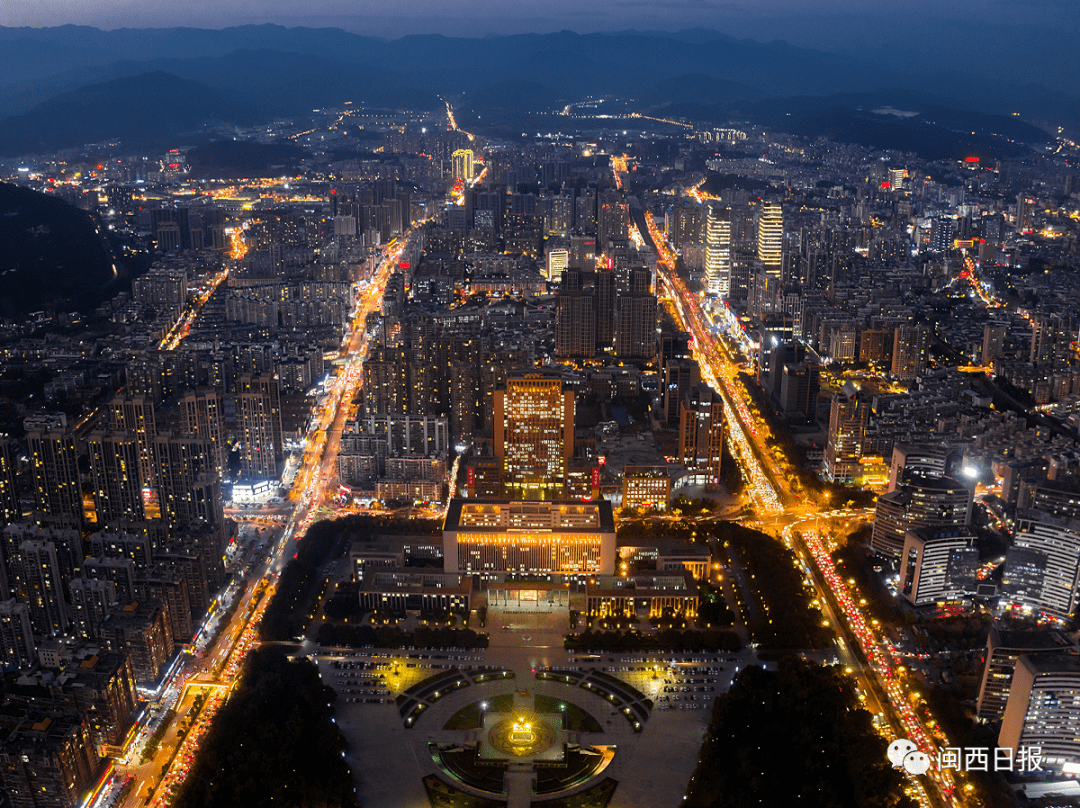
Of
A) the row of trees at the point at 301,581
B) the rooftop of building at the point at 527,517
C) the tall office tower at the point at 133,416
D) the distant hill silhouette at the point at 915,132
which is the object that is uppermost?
the distant hill silhouette at the point at 915,132

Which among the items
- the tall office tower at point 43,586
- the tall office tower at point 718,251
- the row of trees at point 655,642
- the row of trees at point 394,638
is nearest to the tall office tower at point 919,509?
the row of trees at point 655,642

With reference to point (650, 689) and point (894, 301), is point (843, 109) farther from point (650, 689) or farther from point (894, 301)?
point (650, 689)

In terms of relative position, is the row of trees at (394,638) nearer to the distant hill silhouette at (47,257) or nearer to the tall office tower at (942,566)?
the tall office tower at (942,566)

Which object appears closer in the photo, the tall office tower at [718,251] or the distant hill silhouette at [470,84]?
the tall office tower at [718,251]

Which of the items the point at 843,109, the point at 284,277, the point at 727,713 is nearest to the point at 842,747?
the point at 727,713

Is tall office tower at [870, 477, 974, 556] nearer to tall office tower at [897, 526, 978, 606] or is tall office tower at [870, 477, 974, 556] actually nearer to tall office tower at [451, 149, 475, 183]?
tall office tower at [897, 526, 978, 606]

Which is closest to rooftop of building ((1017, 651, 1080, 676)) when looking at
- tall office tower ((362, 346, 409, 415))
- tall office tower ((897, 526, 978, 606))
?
tall office tower ((897, 526, 978, 606))

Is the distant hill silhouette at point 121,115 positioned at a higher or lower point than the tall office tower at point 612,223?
higher
